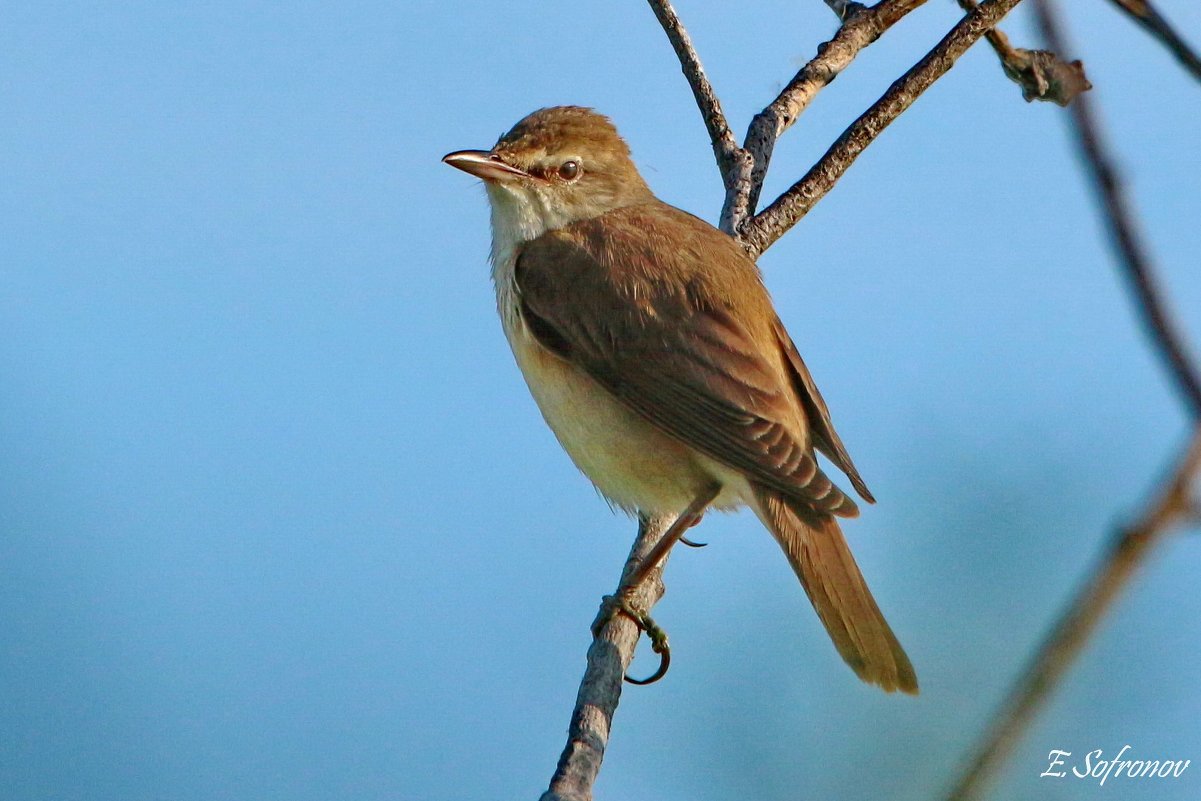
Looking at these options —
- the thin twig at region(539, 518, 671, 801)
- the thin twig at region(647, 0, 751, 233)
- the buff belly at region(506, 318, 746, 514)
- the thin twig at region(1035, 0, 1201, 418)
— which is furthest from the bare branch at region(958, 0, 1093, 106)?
the thin twig at region(1035, 0, 1201, 418)

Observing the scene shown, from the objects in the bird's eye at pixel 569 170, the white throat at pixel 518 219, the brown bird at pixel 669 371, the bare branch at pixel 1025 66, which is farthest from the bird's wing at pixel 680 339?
the bare branch at pixel 1025 66

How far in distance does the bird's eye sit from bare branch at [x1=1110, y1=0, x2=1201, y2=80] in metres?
3.87

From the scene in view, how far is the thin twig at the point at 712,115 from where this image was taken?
4656mm

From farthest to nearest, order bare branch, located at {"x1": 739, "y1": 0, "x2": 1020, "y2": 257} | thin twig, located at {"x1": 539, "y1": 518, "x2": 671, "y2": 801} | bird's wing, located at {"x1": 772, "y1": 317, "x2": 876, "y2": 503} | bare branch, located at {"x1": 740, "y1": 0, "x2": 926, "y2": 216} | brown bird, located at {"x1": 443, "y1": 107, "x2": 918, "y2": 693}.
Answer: bare branch, located at {"x1": 740, "y1": 0, "x2": 926, "y2": 216} → bare branch, located at {"x1": 739, "y1": 0, "x2": 1020, "y2": 257} → bird's wing, located at {"x1": 772, "y1": 317, "x2": 876, "y2": 503} → brown bird, located at {"x1": 443, "y1": 107, "x2": 918, "y2": 693} → thin twig, located at {"x1": 539, "y1": 518, "x2": 671, "y2": 801}

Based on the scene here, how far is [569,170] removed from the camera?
4.55 m

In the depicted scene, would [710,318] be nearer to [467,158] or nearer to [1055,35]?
[467,158]

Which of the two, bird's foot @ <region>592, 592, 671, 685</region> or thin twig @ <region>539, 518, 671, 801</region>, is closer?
thin twig @ <region>539, 518, 671, 801</region>

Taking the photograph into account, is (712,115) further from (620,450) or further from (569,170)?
(620,450)

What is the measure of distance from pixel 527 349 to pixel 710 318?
0.64m

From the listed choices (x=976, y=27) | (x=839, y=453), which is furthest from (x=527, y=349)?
(x=976, y=27)

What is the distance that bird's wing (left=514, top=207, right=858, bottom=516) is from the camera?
144 inches

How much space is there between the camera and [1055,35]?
2.22ft

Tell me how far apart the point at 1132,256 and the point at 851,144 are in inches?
160

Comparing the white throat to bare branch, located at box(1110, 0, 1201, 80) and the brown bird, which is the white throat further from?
bare branch, located at box(1110, 0, 1201, 80)
